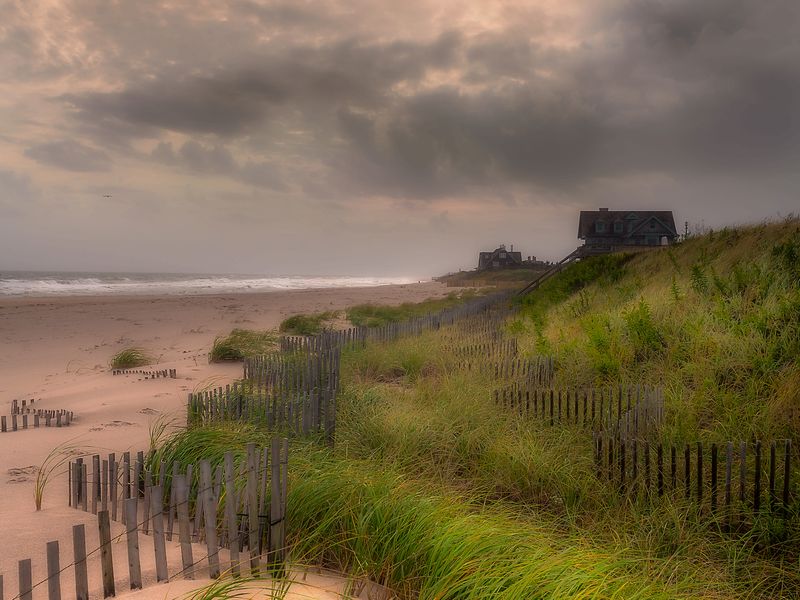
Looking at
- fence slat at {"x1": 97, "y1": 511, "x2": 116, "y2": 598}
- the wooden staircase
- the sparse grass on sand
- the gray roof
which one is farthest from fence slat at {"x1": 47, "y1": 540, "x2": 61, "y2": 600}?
the gray roof

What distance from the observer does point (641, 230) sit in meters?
50.5

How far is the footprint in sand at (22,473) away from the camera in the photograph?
5.37 meters

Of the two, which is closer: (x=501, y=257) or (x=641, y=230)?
(x=641, y=230)

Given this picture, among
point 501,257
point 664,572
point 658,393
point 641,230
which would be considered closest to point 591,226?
point 641,230

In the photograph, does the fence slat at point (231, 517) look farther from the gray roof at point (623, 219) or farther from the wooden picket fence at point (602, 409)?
the gray roof at point (623, 219)

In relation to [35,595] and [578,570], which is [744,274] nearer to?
[578,570]

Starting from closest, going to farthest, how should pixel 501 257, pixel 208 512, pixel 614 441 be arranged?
pixel 208 512
pixel 614 441
pixel 501 257

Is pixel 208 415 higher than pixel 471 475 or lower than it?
higher

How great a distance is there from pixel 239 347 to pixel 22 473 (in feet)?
24.5

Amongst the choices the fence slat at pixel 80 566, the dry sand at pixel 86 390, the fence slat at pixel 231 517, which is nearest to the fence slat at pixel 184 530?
the dry sand at pixel 86 390

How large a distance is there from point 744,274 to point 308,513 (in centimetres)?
1237

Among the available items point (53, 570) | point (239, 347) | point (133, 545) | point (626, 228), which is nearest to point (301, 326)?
point (239, 347)

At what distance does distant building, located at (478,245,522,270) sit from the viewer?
7825cm

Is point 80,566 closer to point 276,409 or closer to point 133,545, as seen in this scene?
point 133,545
